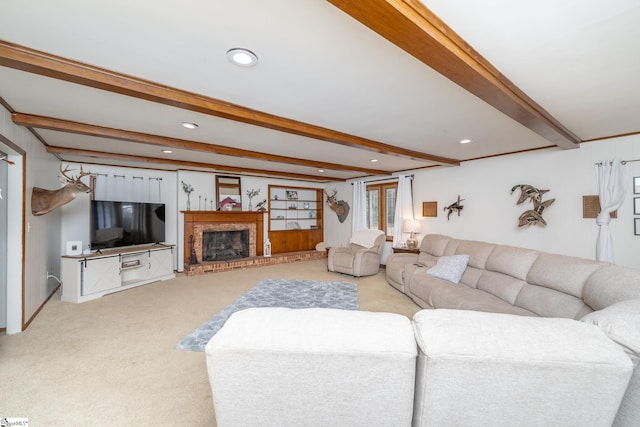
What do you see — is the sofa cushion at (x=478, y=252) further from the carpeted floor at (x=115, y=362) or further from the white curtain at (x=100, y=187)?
the white curtain at (x=100, y=187)

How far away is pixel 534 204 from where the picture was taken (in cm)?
397

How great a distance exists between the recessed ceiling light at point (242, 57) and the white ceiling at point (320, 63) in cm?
4

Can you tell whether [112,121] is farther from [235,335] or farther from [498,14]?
[498,14]

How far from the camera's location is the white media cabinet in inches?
151

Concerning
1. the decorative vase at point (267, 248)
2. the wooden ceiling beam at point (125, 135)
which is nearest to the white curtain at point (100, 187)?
the wooden ceiling beam at point (125, 135)

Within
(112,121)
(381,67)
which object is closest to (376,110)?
(381,67)

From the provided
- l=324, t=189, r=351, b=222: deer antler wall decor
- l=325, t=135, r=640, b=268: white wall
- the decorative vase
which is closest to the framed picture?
l=324, t=189, r=351, b=222: deer antler wall decor

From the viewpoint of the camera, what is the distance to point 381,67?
175cm

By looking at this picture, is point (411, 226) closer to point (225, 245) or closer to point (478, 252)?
point (478, 252)

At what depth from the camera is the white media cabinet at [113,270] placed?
3842 millimetres

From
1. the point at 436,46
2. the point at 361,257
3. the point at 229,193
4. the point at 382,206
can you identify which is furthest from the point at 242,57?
the point at 382,206

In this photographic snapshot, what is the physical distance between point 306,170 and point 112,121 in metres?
3.78

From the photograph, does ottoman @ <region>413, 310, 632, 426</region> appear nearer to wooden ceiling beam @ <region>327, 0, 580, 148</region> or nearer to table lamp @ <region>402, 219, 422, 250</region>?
wooden ceiling beam @ <region>327, 0, 580, 148</region>

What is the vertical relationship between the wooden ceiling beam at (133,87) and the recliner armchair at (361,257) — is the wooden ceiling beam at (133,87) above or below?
above
